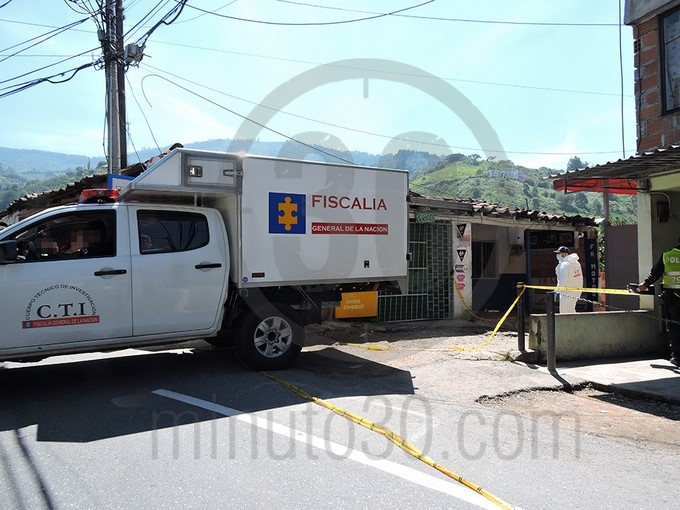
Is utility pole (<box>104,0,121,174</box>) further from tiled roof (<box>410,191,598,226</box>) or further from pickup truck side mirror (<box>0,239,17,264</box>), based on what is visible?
pickup truck side mirror (<box>0,239,17,264</box>)

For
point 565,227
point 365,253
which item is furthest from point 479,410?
point 565,227

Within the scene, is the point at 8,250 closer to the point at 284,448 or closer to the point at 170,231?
the point at 170,231

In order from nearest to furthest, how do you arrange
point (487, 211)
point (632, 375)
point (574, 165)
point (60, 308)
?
point (60, 308) < point (632, 375) < point (487, 211) < point (574, 165)

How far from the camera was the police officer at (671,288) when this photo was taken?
7555mm

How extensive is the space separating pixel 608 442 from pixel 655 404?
1876 mm

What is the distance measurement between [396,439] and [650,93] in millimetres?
7565

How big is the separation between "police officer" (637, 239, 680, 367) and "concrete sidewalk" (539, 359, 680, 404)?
38 centimetres

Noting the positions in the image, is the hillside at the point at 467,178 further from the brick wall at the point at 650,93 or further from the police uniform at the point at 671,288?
the police uniform at the point at 671,288

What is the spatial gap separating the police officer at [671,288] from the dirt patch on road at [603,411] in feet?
6.53

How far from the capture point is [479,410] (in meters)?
5.57

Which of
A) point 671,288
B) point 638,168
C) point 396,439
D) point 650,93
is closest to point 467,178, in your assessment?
point 650,93

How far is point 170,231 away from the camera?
20.9 feet

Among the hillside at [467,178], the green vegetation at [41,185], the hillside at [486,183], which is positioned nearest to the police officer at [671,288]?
the hillside at [467,178]

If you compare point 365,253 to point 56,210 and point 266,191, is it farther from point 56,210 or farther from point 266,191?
point 56,210
